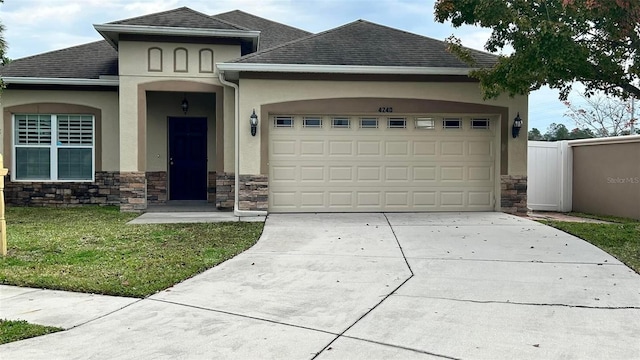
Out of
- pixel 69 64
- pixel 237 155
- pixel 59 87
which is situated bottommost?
pixel 237 155

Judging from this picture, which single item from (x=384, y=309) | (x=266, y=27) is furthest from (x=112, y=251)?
(x=266, y=27)

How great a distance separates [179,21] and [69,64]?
4.11 m

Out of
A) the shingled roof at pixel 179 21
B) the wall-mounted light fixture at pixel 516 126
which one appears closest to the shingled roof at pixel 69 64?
the shingled roof at pixel 179 21

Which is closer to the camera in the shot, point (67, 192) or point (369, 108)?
point (369, 108)

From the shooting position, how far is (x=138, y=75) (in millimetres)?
11805

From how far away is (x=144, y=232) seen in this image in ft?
29.0

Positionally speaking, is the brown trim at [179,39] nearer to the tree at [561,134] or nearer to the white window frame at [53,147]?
the white window frame at [53,147]

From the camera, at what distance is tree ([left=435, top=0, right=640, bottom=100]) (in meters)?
7.55

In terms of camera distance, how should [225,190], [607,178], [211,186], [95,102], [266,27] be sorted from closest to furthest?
[225,190], [607,178], [95,102], [211,186], [266,27]

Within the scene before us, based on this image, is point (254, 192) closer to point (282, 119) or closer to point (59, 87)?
point (282, 119)

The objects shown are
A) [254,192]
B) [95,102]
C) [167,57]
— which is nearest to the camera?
[254,192]

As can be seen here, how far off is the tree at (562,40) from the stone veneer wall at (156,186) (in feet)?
29.2

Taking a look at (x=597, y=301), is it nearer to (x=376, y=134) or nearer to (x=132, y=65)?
(x=376, y=134)

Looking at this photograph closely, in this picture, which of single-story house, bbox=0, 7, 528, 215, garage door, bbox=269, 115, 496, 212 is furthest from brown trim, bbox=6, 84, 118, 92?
garage door, bbox=269, 115, 496, 212
